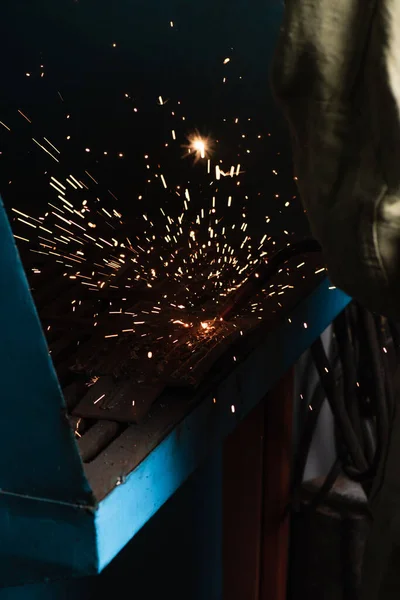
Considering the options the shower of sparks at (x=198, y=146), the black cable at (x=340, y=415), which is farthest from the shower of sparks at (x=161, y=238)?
the black cable at (x=340, y=415)

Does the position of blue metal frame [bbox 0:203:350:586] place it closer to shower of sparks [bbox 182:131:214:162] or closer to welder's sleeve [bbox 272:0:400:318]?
welder's sleeve [bbox 272:0:400:318]

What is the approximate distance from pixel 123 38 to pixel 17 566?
87cm

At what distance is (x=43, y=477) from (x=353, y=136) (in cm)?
36

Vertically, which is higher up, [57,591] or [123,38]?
[123,38]

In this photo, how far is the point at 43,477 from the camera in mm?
622

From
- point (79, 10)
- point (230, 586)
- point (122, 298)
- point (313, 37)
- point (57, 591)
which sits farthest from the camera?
point (230, 586)

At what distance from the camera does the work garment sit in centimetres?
55

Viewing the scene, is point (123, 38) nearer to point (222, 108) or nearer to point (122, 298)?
point (222, 108)

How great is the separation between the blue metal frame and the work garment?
21 cm

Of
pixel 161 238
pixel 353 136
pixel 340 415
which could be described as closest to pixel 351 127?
pixel 353 136

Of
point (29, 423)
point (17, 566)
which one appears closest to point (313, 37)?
point (29, 423)

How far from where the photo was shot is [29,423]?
0.61 metres

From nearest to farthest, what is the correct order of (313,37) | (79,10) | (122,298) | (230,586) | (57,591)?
(313,37), (57,591), (122,298), (79,10), (230,586)

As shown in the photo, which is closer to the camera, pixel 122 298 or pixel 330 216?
pixel 330 216
